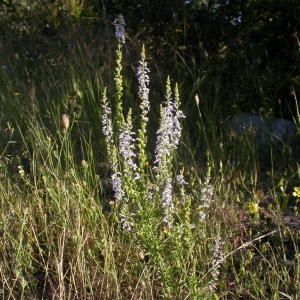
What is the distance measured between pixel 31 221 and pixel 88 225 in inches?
12.6

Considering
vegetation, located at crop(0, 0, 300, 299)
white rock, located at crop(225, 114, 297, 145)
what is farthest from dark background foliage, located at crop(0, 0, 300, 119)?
white rock, located at crop(225, 114, 297, 145)

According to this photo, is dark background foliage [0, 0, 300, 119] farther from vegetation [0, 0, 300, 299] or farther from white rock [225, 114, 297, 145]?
white rock [225, 114, 297, 145]

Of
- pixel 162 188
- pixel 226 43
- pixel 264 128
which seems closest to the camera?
pixel 162 188

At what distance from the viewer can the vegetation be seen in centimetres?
201

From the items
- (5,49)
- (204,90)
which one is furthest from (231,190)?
(5,49)

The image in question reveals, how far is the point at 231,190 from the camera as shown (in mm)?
2973

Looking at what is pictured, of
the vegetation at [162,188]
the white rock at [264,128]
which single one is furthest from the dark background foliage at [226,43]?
the white rock at [264,128]

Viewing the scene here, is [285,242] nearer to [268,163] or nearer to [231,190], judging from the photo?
[231,190]

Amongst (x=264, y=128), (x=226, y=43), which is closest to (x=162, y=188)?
(x=264, y=128)

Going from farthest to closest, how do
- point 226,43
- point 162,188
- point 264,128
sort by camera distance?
point 226,43 → point 264,128 → point 162,188

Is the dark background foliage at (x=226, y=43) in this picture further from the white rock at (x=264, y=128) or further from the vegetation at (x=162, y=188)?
the white rock at (x=264, y=128)

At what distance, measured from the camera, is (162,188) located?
208cm

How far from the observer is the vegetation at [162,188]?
201 cm

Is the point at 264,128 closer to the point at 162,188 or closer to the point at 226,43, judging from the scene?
the point at 226,43
